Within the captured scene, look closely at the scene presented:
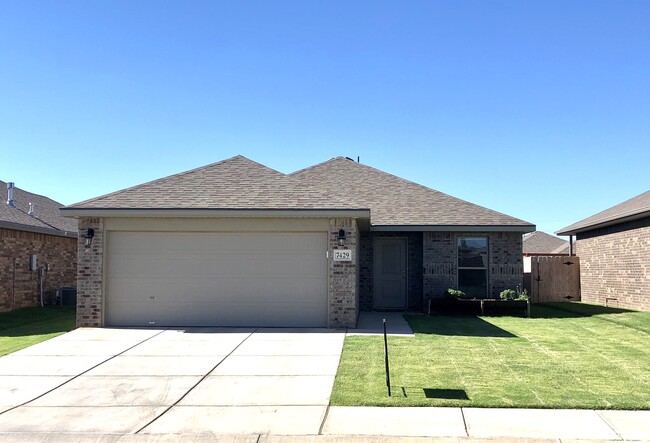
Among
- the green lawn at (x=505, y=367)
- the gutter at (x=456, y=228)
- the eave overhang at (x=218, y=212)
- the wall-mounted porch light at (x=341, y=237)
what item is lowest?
the green lawn at (x=505, y=367)

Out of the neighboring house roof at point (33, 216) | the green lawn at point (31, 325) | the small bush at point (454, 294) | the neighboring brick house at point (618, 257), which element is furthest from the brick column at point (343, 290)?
the neighboring brick house at point (618, 257)

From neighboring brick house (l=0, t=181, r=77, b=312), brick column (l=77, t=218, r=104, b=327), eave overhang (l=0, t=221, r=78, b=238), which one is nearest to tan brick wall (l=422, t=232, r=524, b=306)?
brick column (l=77, t=218, r=104, b=327)

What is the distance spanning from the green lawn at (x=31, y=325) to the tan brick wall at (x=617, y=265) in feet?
51.1

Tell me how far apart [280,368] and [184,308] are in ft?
16.6

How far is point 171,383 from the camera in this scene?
8.01 metres

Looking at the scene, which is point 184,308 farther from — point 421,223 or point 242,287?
Result: point 421,223

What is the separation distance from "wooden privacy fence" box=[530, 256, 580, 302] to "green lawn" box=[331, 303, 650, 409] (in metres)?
6.95

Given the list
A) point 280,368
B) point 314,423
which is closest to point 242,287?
point 280,368

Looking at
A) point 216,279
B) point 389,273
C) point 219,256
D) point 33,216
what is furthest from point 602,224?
point 33,216

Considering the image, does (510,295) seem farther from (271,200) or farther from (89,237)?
(89,237)

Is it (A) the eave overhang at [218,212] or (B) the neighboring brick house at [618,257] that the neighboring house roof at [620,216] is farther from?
(A) the eave overhang at [218,212]

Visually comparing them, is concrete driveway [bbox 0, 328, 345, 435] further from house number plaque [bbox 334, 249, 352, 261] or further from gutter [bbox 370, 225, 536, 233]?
gutter [bbox 370, 225, 536, 233]

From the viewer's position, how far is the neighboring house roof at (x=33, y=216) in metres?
17.3

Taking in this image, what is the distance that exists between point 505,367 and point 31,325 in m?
11.8
